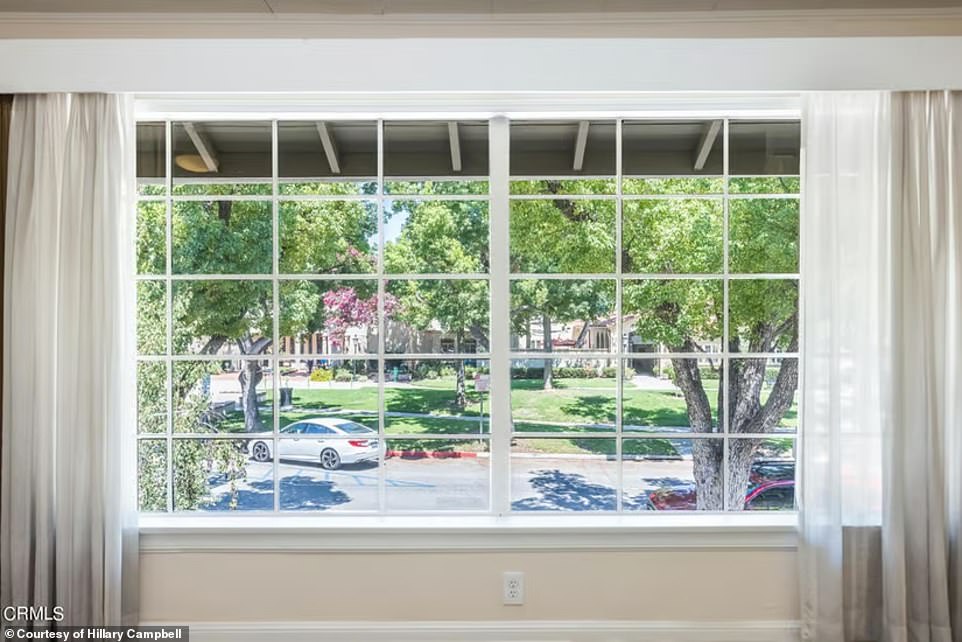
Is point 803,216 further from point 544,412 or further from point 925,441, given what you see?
point 544,412

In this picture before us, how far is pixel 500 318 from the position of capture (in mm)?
2543

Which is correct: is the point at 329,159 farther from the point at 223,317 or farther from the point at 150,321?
the point at 150,321

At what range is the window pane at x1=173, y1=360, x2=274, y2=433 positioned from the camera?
258cm

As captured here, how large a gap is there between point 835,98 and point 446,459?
1.94 meters

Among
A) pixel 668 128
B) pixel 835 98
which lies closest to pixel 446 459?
pixel 668 128

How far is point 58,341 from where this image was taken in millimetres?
2336

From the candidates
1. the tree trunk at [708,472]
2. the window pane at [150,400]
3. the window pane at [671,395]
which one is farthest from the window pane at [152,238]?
the tree trunk at [708,472]

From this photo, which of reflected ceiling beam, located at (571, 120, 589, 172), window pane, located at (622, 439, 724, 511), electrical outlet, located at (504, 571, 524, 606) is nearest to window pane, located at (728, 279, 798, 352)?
window pane, located at (622, 439, 724, 511)

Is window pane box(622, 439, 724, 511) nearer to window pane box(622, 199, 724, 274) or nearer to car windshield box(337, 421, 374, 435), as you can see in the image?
window pane box(622, 199, 724, 274)

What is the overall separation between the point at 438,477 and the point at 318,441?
488 millimetres

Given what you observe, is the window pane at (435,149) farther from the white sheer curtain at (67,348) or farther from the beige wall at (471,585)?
the beige wall at (471,585)

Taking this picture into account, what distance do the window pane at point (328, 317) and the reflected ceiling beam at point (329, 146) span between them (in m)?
Answer: 0.45

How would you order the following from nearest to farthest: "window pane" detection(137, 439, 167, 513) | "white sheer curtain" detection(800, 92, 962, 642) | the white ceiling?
the white ceiling → "white sheer curtain" detection(800, 92, 962, 642) → "window pane" detection(137, 439, 167, 513)

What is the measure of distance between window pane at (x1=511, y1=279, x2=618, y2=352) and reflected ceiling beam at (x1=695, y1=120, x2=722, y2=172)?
22.6 inches
